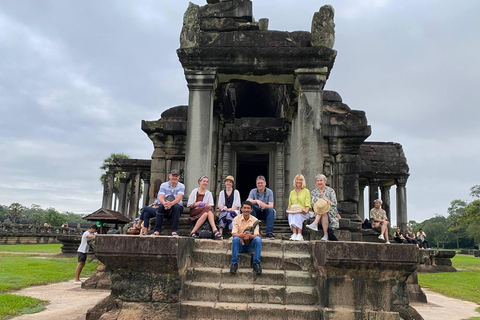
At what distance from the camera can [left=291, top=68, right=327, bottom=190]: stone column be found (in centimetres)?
730

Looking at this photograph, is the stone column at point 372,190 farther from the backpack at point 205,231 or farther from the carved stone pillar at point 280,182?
the backpack at point 205,231

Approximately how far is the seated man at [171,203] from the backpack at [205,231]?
396 millimetres

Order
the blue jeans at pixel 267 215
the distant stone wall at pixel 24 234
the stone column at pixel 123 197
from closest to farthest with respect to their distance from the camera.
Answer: the blue jeans at pixel 267 215, the stone column at pixel 123 197, the distant stone wall at pixel 24 234

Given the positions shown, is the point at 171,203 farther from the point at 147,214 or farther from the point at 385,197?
the point at 385,197

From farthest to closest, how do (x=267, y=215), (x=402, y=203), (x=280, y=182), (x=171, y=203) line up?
(x=402, y=203) < (x=280, y=182) < (x=267, y=215) < (x=171, y=203)

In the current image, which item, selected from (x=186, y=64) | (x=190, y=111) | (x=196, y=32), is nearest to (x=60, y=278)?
(x=190, y=111)

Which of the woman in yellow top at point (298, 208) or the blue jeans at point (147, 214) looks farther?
the blue jeans at point (147, 214)

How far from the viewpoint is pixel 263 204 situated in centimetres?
625

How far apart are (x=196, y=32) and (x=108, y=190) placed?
A: 814 inches

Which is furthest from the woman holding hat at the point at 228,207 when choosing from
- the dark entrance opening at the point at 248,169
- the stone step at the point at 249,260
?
the dark entrance opening at the point at 248,169

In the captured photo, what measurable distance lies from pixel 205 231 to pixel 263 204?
3.88 ft

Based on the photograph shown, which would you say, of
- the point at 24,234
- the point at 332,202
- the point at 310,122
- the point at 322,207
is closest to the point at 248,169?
the point at 310,122

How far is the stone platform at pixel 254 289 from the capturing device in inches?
152

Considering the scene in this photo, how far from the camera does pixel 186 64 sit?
25.2 feet
